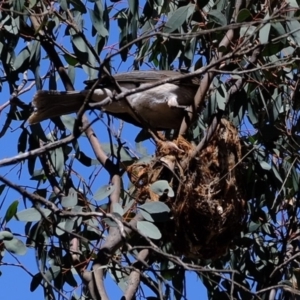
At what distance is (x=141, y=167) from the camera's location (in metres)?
3.89

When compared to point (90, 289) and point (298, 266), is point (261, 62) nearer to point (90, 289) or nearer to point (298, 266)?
point (298, 266)

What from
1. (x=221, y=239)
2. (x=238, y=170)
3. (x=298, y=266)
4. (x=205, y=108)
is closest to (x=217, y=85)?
(x=205, y=108)

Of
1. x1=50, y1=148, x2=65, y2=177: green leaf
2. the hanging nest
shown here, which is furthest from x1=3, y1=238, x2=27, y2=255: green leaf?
x1=50, y1=148, x2=65, y2=177: green leaf

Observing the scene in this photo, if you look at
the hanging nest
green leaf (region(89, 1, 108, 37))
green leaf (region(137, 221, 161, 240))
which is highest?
green leaf (region(89, 1, 108, 37))

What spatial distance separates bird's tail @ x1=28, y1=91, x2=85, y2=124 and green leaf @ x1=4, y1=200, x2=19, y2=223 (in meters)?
0.73

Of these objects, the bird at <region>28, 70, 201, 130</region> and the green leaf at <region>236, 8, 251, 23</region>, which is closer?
the green leaf at <region>236, 8, 251, 23</region>

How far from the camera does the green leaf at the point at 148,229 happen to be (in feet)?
9.63

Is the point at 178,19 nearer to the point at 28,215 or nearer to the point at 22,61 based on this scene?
the point at 22,61

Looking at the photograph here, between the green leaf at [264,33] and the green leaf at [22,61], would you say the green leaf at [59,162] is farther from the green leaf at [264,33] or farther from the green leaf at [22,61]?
the green leaf at [264,33]

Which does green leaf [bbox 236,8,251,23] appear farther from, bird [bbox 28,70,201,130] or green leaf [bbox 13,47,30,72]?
green leaf [bbox 13,47,30,72]

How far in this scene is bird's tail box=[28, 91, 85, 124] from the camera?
3986mm

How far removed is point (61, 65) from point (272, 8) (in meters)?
0.96

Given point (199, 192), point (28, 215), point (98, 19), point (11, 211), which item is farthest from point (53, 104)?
point (28, 215)

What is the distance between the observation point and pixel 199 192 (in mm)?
3754
